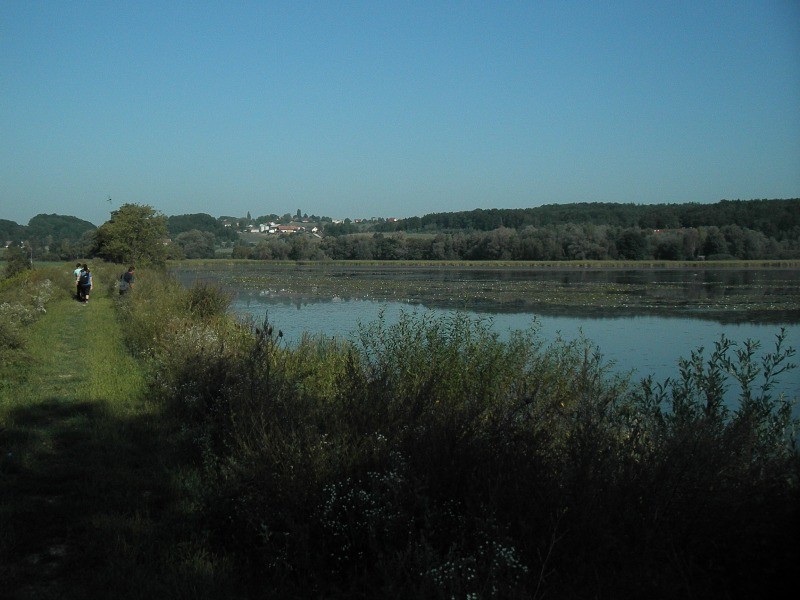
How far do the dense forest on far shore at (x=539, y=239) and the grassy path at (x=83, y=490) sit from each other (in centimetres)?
2304

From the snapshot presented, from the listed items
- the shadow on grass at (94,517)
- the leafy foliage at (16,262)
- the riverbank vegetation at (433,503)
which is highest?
the leafy foliage at (16,262)

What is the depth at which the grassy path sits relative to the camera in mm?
4359

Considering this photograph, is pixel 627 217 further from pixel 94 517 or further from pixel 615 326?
pixel 94 517

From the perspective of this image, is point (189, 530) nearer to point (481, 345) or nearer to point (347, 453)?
point (347, 453)

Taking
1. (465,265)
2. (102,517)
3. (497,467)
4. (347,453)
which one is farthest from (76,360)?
(465,265)

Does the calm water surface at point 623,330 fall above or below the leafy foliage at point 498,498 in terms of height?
below

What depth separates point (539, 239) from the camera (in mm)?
94000

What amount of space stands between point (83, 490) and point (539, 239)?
9123 centimetres

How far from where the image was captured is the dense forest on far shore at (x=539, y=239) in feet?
148

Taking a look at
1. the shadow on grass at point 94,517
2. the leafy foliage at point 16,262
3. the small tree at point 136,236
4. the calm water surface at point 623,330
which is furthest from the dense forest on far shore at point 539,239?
the shadow on grass at point 94,517

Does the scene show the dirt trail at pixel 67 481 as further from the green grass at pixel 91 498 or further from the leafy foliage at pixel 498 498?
the leafy foliage at pixel 498 498

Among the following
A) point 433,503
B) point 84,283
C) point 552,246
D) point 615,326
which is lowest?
point 615,326

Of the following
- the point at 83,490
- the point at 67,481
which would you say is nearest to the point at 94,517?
the point at 83,490

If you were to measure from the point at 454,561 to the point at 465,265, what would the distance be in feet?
283
